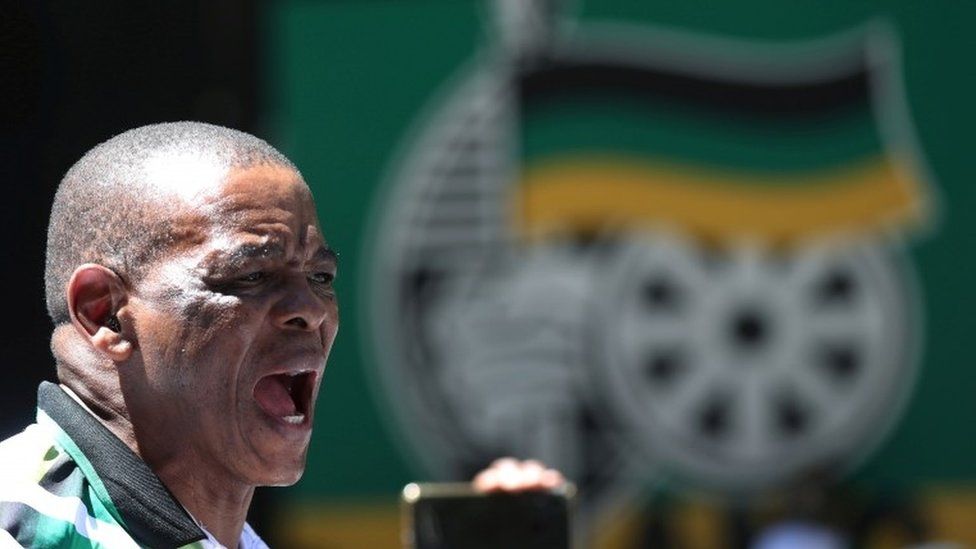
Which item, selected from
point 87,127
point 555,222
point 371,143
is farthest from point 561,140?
point 87,127

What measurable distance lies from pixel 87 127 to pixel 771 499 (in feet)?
9.89

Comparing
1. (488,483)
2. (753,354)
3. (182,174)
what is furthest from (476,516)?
(753,354)

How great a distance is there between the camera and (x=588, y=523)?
272 inches

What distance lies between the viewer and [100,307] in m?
2.18

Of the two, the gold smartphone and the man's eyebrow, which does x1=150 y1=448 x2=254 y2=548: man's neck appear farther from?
the gold smartphone

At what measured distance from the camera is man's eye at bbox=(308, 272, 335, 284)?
7.50 ft

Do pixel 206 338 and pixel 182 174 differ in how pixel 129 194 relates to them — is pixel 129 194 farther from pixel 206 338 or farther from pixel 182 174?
pixel 206 338

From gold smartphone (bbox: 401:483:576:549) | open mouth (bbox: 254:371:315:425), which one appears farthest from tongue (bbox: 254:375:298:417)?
gold smartphone (bbox: 401:483:576:549)

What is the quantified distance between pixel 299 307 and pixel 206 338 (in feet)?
0.43

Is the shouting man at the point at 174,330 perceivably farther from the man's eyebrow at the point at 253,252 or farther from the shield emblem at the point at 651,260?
the shield emblem at the point at 651,260

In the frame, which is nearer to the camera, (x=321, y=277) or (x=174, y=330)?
(x=174, y=330)

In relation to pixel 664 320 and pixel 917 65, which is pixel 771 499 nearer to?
pixel 664 320

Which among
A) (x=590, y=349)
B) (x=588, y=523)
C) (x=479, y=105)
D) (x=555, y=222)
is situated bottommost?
(x=588, y=523)

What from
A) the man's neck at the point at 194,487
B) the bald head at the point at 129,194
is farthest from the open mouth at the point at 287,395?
the bald head at the point at 129,194
